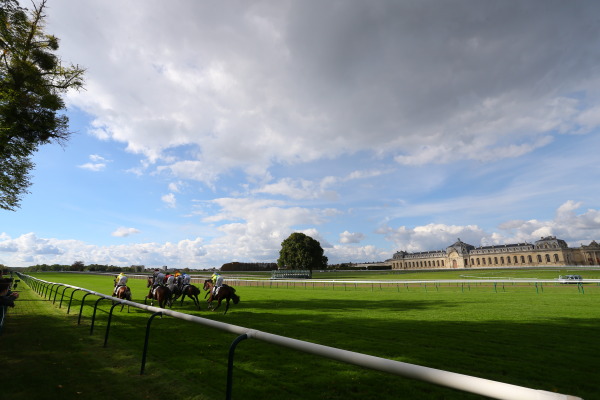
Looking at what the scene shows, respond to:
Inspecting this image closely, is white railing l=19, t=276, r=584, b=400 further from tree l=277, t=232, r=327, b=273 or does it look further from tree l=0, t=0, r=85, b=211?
tree l=277, t=232, r=327, b=273

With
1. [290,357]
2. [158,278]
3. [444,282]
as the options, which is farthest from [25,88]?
[444,282]

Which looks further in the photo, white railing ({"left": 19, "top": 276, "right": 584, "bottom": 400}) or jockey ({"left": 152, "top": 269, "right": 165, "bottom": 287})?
jockey ({"left": 152, "top": 269, "right": 165, "bottom": 287})

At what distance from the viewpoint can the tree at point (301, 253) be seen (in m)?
64.6

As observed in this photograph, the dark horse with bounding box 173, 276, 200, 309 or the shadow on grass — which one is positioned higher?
the dark horse with bounding box 173, 276, 200, 309

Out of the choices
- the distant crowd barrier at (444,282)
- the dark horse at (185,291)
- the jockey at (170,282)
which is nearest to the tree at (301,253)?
the distant crowd barrier at (444,282)

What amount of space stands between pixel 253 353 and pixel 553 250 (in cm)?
13295

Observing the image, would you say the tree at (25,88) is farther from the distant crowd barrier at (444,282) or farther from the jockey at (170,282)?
the distant crowd barrier at (444,282)

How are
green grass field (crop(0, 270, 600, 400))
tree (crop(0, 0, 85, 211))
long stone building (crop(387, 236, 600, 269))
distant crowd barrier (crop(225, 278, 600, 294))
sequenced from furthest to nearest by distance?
long stone building (crop(387, 236, 600, 269)) < distant crowd barrier (crop(225, 278, 600, 294)) < tree (crop(0, 0, 85, 211)) < green grass field (crop(0, 270, 600, 400))

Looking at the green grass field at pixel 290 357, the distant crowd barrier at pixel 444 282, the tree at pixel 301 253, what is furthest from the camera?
the tree at pixel 301 253

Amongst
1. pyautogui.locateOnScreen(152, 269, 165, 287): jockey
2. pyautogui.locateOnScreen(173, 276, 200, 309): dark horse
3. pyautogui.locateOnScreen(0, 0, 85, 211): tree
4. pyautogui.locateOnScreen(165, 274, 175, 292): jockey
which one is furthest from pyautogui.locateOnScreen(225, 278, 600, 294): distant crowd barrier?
pyautogui.locateOnScreen(0, 0, 85, 211): tree

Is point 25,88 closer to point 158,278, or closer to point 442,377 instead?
point 158,278

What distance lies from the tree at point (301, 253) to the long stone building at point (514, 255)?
82.3m

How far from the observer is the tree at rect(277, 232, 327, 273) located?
64.6 m

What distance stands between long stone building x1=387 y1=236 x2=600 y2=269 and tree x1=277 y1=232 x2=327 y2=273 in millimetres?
82260
